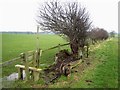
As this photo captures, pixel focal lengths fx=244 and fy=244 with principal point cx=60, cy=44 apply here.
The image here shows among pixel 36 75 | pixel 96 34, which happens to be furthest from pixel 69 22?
pixel 96 34

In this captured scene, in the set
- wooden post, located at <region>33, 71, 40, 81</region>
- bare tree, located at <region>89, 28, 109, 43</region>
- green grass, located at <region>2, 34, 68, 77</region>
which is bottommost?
wooden post, located at <region>33, 71, 40, 81</region>

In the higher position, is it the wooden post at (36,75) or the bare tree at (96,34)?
the bare tree at (96,34)

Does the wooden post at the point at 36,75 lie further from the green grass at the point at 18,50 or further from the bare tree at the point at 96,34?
the bare tree at the point at 96,34

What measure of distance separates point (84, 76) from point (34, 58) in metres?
2.46

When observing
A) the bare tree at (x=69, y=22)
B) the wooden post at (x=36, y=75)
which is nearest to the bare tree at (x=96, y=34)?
the bare tree at (x=69, y=22)

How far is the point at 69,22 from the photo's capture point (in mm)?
19922

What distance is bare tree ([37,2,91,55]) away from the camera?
64.2ft

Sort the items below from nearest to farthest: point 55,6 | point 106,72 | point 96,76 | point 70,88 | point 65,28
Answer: point 70,88 → point 96,76 → point 106,72 → point 65,28 → point 55,6

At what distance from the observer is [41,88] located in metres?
8.99

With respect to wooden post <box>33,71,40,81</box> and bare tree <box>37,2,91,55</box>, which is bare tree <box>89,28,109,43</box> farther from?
wooden post <box>33,71,40,81</box>

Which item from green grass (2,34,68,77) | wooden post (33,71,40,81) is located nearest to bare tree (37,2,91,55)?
green grass (2,34,68,77)

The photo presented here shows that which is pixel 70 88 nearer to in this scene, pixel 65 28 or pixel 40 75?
pixel 40 75

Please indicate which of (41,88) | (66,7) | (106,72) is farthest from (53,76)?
(66,7)

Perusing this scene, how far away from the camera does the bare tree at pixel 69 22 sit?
19562mm
